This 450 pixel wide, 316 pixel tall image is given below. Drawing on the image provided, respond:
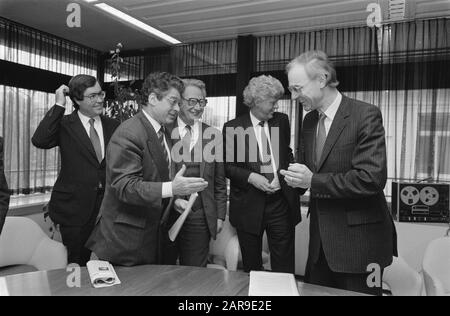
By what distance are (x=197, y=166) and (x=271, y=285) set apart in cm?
107

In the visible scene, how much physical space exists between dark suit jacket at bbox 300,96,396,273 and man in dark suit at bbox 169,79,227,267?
2.82 ft

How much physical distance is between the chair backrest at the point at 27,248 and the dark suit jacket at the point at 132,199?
1.15 m

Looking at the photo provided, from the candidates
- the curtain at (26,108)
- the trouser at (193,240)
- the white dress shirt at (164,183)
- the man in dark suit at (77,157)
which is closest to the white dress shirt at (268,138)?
the trouser at (193,240)

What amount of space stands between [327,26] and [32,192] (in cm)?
364

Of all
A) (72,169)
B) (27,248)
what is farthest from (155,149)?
(27,248)

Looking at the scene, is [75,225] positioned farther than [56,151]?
No

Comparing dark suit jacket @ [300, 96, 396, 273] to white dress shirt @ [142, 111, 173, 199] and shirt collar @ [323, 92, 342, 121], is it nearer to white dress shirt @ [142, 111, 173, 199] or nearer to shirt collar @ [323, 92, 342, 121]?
shirt collar @ [323, 92, 342, 121]

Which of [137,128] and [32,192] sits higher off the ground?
[137,128]

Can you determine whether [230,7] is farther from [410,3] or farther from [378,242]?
[378,242]

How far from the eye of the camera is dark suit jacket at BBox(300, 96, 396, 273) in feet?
5.05

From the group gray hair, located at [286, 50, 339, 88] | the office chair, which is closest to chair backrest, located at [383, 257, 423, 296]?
the office chair

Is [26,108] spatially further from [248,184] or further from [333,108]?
[333,108]

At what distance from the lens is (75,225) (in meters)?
2.64
